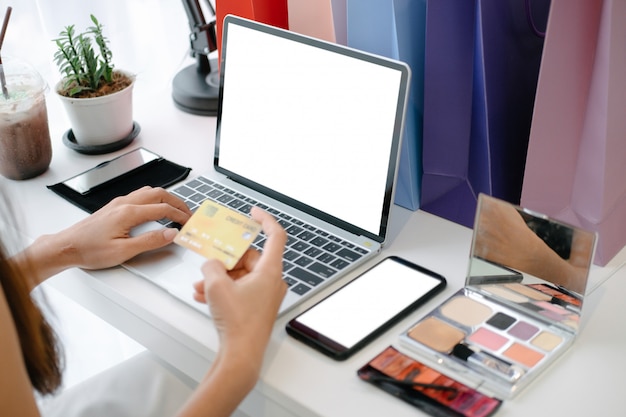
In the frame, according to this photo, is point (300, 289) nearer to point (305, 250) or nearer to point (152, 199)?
point (305, 250)

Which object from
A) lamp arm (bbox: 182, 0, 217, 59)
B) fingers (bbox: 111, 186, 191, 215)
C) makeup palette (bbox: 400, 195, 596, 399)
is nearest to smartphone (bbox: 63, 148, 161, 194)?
fingers (bbox: 111, 186, 191, 215)

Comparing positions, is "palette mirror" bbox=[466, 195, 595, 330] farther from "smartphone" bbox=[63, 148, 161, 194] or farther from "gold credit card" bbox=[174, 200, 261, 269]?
"smartphone" bbox=[63, 148, 161, 194]

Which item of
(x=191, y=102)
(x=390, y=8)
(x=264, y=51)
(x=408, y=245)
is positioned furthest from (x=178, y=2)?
(x=408, y=245)

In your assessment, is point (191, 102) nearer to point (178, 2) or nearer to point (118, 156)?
point (118, 156)

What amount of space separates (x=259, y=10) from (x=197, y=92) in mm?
250

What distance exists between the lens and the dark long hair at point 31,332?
742 mm

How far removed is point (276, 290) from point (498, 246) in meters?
0.25

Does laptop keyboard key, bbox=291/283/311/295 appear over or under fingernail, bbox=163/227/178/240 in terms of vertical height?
under

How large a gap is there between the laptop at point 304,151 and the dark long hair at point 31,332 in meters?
0.14

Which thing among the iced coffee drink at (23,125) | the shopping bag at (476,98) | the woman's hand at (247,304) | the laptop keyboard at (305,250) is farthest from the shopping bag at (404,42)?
the iced coffee drink at (23,125)

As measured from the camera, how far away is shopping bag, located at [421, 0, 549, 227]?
35.6 inches

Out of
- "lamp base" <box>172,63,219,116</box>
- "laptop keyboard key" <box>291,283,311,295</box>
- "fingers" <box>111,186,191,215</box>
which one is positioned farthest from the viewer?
"lamp base" <box>172,63,219,116</box>

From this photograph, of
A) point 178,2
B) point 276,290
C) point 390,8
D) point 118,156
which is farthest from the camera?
point 178,2

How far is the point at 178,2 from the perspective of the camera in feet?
5.57
